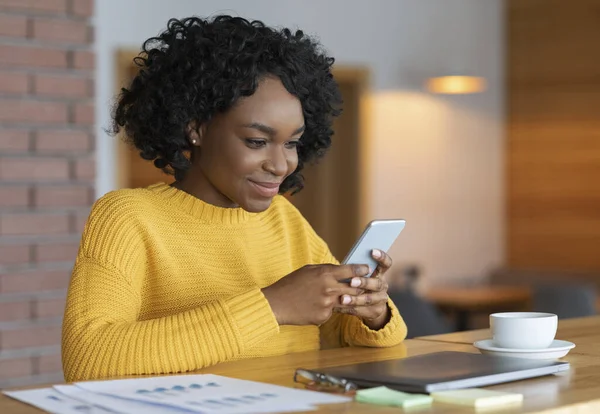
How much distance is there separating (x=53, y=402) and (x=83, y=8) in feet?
7.05

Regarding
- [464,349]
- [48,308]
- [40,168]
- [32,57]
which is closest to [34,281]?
[48,308]

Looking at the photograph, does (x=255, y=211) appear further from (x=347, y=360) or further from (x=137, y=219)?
(x=347, y=360)

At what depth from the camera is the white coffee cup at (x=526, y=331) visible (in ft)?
5.70

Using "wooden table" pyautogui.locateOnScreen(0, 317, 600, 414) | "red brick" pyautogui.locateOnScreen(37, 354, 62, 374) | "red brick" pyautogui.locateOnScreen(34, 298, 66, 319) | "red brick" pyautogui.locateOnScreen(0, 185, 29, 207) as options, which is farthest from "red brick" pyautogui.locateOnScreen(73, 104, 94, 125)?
"wooden table" pyautogui.locateOnScreen(0, 317, 600, 414)

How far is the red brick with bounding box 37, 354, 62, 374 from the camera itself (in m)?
3.30

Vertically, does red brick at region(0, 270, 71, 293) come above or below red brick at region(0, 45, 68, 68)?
below

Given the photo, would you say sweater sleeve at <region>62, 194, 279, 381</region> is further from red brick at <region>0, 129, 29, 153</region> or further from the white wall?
the white wall

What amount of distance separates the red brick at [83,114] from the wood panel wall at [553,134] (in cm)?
464

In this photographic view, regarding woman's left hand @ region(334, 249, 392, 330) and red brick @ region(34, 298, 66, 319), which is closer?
woman's left hand @ region(334, 249, 392, 330)

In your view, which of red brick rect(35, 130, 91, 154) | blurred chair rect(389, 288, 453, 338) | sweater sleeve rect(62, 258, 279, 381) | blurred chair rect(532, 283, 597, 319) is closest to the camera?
sweater sleeve rect(62, 258, 279, 381)

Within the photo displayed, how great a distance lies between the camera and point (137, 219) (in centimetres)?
194

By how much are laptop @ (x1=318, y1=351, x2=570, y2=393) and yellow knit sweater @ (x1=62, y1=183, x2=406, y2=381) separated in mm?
263

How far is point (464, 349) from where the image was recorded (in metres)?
1.91

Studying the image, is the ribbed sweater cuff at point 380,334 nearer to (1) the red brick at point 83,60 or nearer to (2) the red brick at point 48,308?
(2) the red brick at point 48,308
